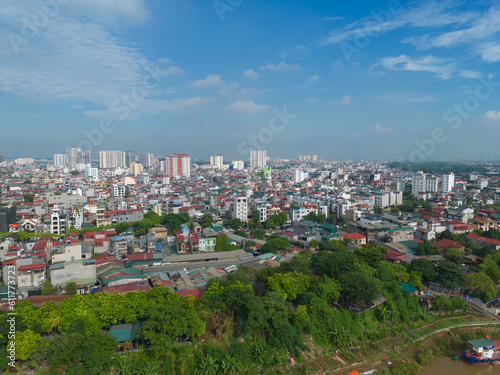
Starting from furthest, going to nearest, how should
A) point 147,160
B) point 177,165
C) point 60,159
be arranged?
point 147,160 → point 60,159 → point 177,165

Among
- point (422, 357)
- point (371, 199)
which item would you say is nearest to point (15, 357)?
point (422, 357)

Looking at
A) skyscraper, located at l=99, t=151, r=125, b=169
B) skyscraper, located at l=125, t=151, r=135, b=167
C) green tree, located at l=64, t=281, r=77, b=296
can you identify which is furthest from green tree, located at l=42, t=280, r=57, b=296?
skyscraper, located at l=125, t=151, r=135, b=167

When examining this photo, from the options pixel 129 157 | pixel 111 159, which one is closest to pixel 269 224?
pixel 111 159

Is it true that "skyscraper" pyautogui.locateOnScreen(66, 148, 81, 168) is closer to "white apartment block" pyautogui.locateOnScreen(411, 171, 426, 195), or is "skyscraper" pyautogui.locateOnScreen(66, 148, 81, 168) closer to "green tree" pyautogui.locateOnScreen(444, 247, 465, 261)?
"white apartment block" pyautogui.locateOnScreen(411, 171, 426, 195)

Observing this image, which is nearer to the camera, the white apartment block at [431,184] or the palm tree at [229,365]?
the palm tree at [229,365]

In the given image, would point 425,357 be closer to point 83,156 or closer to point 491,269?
point 491,269

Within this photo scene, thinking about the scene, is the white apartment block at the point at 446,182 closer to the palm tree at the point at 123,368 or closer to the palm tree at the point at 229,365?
the palm tree at the point at 229,365

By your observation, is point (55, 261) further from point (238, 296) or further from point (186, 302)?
point (238, 296)

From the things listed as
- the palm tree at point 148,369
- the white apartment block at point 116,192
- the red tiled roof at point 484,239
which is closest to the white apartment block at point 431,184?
the red tiled roof at point 484,239

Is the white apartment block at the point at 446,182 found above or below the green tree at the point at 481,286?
above
